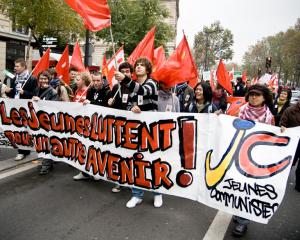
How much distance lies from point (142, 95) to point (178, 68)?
1.18 metres

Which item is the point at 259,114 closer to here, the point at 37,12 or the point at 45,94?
the point at 45,94

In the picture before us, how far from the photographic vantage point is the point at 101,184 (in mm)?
4973

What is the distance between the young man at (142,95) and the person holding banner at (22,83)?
2.28 m

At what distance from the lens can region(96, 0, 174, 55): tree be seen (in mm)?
22719

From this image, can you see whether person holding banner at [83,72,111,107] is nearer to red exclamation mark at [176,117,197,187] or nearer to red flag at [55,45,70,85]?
red exclamation mark at [176,117,197,187]

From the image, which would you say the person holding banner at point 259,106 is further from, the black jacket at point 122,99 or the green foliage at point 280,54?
the green foliage at point 280,54

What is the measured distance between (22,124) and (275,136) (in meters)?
3.90

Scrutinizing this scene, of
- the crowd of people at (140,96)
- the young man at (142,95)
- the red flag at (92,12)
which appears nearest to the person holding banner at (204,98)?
the crowd of people at (140,96)

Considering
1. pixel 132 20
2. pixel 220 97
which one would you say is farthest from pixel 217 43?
pixel 220 97

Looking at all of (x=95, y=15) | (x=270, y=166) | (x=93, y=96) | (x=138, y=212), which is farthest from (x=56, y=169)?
(x=270, y=166)

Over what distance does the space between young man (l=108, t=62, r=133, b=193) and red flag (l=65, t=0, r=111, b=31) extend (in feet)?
2.02

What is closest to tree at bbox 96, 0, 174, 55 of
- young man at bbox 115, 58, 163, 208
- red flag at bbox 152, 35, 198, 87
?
red flag at bbox 152, 35, 198, 87

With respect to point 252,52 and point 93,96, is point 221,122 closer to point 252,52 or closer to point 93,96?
point 93,96

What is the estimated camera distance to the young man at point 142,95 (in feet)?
12.7
